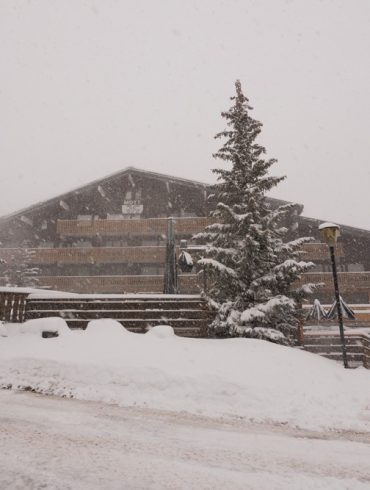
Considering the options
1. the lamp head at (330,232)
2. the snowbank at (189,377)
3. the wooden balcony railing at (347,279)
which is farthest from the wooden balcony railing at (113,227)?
the snowbank at (189,377)

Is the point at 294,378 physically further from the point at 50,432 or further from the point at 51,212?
the point at 51,212

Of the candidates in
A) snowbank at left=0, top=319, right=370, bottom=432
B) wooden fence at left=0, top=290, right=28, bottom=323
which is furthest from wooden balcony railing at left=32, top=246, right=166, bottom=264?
snowbank at left=0, top=319, right=370, bottom=432

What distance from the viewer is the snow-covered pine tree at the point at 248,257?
965 cm

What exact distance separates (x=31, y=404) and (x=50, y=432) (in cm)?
124

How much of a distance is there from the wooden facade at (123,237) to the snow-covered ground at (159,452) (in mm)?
19757

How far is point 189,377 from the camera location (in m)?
5.55

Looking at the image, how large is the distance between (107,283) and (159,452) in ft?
73.6

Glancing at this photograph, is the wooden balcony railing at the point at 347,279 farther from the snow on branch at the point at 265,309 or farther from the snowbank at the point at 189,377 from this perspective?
the snowbank at the point at 189,377

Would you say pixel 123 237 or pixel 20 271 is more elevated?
pixel 123 237

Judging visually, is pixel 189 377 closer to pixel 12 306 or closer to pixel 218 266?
pixel 218 266

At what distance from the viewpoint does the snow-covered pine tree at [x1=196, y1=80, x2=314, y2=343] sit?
31.7 ft

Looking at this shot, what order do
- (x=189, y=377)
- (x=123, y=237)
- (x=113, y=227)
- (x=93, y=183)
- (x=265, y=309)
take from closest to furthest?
1. (x=189, y=377)
2. (x=265, y=309)
3. (x=113, y=227)
4. (x=93, y=183)
5. (x=123, y=237)

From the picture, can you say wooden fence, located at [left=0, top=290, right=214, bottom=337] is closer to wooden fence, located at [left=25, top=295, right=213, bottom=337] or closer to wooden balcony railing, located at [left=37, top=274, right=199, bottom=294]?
wooden fence, located at [left=25, top=295, right=213, bottom=337]

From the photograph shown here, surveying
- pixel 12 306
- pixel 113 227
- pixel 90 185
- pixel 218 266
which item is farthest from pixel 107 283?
pixel 218 266
